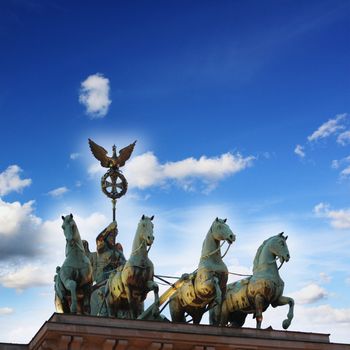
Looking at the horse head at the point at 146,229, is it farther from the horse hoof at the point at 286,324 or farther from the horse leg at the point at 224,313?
the horse hoof at the point at 286,324

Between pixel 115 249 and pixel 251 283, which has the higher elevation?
pixel 115 249

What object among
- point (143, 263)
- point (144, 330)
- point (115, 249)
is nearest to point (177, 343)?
point (144, 330)

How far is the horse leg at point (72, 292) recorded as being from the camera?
23.5 meters

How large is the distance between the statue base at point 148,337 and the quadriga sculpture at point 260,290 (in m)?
0.71

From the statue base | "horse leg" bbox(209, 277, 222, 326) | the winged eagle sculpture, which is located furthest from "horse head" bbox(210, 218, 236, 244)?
the winged eagle sculpture

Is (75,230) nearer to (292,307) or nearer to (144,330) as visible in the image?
(144,330)

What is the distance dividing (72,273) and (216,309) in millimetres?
3785

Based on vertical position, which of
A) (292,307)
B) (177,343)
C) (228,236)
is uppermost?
(228,236)

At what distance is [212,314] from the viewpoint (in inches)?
990

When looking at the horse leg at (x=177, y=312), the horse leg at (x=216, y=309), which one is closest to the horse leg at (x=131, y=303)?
the horse leg at (x=177, y=312)

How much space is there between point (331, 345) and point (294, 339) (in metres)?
1.06

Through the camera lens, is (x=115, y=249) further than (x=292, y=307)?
Yes

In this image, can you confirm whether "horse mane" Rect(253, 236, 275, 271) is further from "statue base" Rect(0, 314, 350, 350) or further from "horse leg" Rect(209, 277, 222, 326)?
"statue base" Rect(0, 314, 350, 350)

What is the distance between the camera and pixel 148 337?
22750 millimetres
